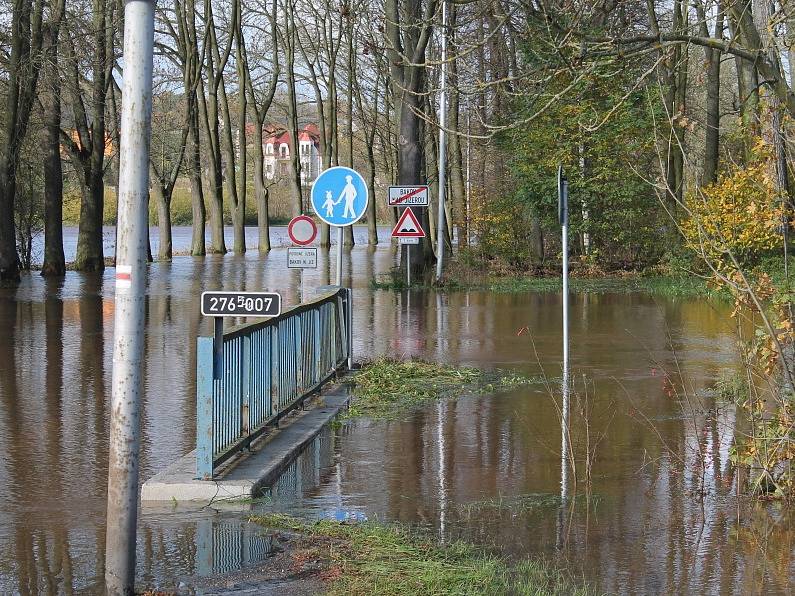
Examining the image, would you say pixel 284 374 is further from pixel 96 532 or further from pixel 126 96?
pixel 126 96

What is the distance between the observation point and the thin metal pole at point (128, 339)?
245 inches

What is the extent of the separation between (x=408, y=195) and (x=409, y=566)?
21.4 metres

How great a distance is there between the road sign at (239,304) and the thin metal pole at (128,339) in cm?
208

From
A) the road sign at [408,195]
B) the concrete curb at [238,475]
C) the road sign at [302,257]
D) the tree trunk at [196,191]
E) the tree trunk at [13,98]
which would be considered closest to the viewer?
the concrete curb at [238,475]

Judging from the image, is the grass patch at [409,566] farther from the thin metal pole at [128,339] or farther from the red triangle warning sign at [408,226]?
the red triangle warning sign at [408,226]

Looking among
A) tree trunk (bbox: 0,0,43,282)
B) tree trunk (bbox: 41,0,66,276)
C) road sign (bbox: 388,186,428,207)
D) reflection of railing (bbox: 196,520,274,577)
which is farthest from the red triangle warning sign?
reflection of railing (bbox: 196,520,274,577)

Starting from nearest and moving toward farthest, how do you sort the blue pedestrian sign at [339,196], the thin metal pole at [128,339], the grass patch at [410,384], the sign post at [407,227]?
the thin metal pole at [128,339] → the grass patch at [410,384] → the blue pedestrian sign at [339,196] → the sign post at [407,227]

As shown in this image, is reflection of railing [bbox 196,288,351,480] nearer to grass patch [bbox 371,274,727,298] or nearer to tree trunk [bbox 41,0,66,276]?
grass patch [bbox 371,274,727,298]

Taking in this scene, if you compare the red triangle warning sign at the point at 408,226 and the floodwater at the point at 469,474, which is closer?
the floodwater at the point at 469,474

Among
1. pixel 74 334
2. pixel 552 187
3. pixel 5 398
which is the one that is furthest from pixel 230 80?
pixel 5 398

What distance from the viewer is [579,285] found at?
31.9 m

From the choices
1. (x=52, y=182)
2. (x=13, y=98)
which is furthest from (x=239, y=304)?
(x=52, y=182)

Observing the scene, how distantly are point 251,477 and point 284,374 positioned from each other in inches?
101

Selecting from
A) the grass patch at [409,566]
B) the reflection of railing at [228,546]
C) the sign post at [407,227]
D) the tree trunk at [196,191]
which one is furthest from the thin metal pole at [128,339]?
the tree trunk at [196,191]
